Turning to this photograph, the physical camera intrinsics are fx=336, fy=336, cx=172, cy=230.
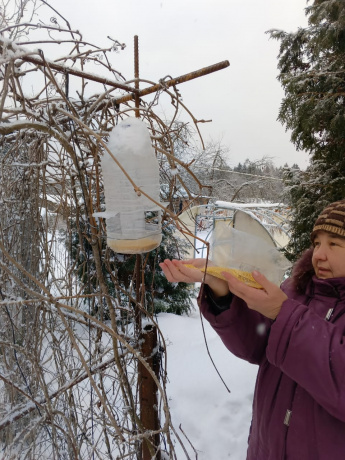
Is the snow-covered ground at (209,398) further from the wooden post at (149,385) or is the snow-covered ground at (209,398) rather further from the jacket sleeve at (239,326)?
the jacket sleeve at (239,326)

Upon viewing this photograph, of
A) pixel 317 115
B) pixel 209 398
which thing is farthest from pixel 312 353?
pixel 317 115

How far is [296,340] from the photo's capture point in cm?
81

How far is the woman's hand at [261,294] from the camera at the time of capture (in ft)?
2.63

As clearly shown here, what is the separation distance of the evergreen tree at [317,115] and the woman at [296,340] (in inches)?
87.0

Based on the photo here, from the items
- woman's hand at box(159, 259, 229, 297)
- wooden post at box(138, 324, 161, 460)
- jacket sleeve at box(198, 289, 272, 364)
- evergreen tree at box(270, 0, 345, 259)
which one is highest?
evergreen tree at box(270, 0, 345, 259)

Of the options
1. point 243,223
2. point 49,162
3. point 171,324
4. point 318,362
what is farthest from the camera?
point 243,223

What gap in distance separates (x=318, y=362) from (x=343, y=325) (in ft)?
0.51

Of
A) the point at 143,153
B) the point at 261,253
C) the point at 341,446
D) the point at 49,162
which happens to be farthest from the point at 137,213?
the point at 341,446

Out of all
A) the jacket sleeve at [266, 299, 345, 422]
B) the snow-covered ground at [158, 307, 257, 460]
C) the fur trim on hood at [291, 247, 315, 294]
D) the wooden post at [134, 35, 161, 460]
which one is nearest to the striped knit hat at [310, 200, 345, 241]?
the fur trim on hood at [291, 247, 315, 294]

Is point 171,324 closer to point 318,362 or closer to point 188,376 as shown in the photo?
point 188,376

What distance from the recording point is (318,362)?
0.78 meters

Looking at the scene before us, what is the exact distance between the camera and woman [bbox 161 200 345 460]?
0.79 metres

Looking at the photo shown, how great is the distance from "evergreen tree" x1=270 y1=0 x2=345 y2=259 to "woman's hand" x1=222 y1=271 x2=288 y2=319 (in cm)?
247

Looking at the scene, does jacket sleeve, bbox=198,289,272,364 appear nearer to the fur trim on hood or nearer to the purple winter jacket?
the purple winter jacket
